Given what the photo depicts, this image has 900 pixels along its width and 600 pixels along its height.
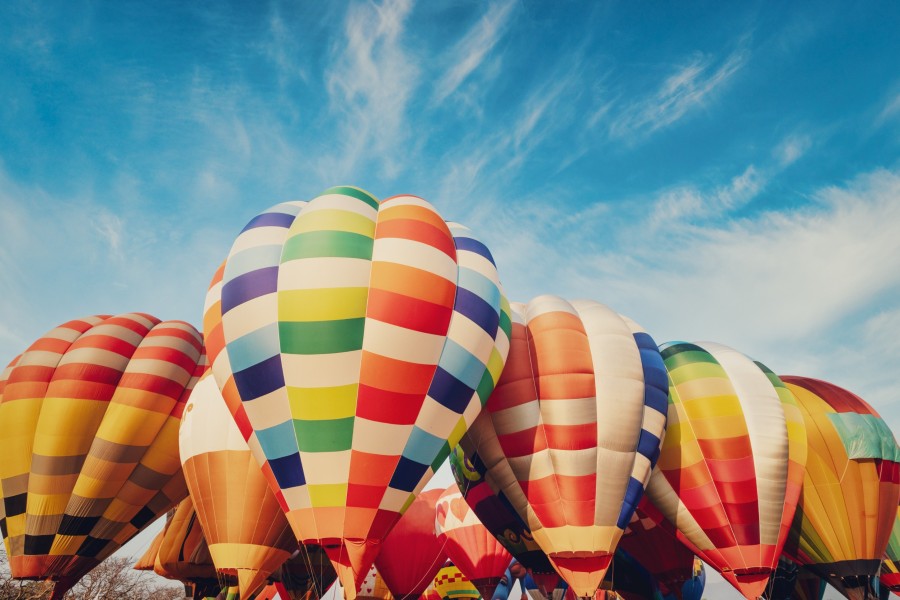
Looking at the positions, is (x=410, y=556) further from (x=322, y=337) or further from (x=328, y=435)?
(x=322, y=337)

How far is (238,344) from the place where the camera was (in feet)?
26.7

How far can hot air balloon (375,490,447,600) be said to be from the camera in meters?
16.3

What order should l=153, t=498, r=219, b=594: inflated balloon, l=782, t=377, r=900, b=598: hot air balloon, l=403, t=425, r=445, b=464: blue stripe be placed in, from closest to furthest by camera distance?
l=403, t=425, r=445, b=464: blue stripe → l=782, t=377, r=900, b=598: hot air balloon → l=153, t=498, r=219, b=594: inflated balloon

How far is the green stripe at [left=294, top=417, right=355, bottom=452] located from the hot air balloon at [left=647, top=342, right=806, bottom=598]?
6905 mm

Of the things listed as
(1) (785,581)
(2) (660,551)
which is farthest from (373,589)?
(1) (785,581)

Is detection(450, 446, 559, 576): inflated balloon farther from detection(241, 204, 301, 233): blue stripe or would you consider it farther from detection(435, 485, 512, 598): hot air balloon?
detection(241, 204, 301, 233): blue stripe

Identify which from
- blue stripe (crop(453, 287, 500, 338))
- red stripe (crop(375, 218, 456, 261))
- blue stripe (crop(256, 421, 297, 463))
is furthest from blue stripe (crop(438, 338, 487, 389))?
blue stripe (crop(256, 421, 297, 463))

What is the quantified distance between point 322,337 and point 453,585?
17.1 m

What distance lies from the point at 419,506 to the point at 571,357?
32.4 ft

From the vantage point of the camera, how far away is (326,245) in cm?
824

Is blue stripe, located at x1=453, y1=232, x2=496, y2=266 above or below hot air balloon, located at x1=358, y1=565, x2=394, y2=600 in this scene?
above

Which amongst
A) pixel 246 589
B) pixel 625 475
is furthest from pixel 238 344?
pixel 625 475

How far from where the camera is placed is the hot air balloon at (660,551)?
12867 millimetres

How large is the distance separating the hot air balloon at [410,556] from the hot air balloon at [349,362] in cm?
874
